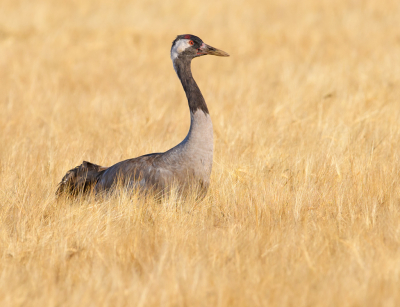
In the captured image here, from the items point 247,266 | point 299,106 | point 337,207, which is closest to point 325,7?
point 299,106

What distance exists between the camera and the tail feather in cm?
510

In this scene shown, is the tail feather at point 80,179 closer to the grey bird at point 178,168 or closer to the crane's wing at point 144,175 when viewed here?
the grey bird at point 178,168

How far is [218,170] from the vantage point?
5473 millimetres

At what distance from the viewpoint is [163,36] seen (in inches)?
562

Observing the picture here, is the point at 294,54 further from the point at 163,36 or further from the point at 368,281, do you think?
the point at 368,281

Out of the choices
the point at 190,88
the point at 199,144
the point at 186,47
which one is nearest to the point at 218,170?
the point at 199,144

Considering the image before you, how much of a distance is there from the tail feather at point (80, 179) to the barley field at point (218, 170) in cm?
21

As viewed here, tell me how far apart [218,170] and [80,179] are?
1.36 m

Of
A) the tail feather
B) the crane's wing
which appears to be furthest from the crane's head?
the tail feather

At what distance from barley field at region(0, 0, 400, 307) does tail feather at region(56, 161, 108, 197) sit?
21cm

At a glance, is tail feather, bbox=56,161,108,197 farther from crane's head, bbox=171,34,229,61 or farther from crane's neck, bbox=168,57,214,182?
crane's head, bbox=171,34,229,61

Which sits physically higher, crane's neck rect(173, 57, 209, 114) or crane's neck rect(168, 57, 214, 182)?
crane's neck rect(173, 57, 209, 114)

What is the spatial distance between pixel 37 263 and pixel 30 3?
15762mm

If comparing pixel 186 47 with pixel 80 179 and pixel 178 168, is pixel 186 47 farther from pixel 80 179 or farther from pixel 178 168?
pixel 80 179
